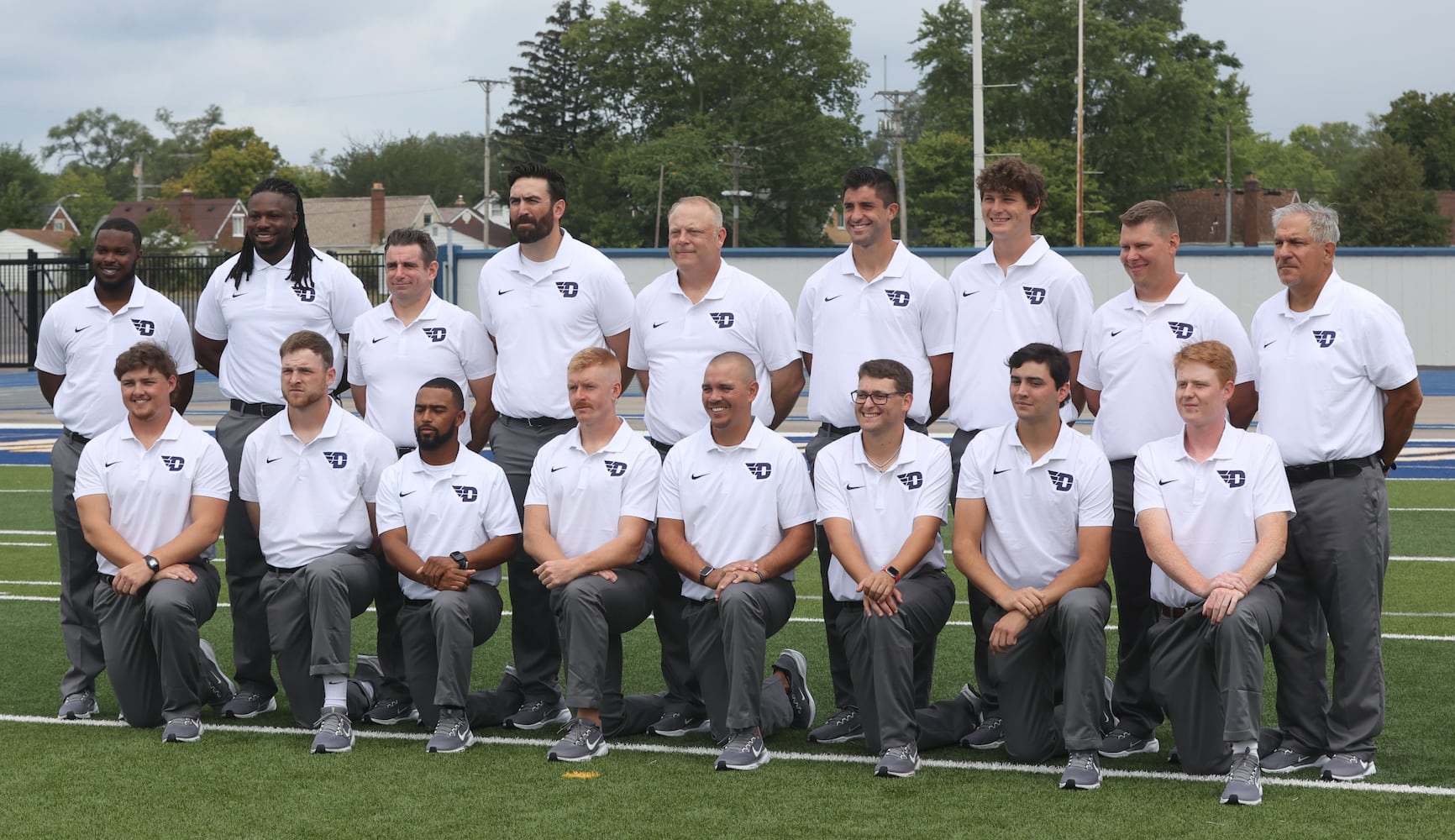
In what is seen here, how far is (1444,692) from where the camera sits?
696cm

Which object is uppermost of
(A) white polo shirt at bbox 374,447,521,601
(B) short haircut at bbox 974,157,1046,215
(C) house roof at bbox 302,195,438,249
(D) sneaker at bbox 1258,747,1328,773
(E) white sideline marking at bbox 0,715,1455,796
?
(C) house roof at bbox 302,195,438,249

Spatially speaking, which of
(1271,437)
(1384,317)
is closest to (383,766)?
(1271,437)

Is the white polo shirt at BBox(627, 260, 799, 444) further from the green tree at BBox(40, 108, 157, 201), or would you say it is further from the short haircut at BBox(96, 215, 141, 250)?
the green tree at BBox(40, 108, 157, 201)

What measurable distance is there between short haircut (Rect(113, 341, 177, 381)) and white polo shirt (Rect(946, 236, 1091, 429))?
3.37m

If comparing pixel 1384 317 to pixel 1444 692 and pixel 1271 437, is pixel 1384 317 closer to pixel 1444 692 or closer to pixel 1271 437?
pixel 1271 437

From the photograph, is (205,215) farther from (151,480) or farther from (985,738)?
(985,738)

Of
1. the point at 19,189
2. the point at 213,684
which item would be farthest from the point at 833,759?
the point at 19,189

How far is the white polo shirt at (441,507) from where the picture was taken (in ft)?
20.9

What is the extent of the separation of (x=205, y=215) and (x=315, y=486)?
9454cm

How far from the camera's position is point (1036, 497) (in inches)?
235

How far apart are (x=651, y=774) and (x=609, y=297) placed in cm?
221

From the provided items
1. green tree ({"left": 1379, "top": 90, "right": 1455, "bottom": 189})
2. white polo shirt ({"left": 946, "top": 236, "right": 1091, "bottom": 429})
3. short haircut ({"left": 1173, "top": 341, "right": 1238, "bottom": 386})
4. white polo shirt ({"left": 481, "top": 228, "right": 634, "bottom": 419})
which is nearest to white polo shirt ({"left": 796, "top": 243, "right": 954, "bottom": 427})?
white polo shirt ({"left": 946, "top": 236, "right": 1091, "bottom": 429})

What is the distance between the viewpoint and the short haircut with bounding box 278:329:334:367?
6.53m

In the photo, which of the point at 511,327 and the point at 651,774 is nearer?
the point at 651,774
